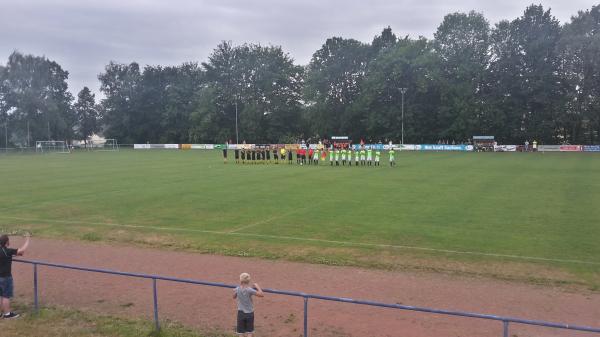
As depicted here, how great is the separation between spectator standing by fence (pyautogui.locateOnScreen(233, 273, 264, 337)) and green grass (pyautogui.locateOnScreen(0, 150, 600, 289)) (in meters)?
5.79

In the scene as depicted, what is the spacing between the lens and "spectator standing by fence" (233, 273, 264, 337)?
782 centimetres

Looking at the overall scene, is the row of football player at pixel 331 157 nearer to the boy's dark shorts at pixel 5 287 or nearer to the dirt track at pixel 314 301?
the dirt track at pixel 314 301

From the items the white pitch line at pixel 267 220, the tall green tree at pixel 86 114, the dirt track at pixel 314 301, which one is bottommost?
the dirt track at pixel 314 301

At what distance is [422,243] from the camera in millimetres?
14961

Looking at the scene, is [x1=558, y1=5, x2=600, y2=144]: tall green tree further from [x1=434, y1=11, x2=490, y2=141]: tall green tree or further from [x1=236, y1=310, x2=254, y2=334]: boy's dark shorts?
[x1=236, y1=310, x2=254, y2=334]: boy's dark shorts

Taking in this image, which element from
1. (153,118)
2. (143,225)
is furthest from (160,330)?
(153,118)

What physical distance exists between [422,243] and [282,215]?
646 cm

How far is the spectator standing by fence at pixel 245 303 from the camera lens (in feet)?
25.6

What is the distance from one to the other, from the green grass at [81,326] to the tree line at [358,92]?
75609 mm

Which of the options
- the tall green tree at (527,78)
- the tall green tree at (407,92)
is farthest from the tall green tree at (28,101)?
the tall green tree at (527,78)

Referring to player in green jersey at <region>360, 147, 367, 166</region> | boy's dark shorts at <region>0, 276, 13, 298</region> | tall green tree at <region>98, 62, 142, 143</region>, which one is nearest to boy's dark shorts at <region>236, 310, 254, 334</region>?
boy's dark shorts at <region>0, 276, 13, 298</region>

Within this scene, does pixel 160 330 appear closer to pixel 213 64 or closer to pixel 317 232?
pixel 317 232

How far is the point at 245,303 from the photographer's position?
7.91 metres

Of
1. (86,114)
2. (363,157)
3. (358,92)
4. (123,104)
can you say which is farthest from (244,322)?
(86,114)
